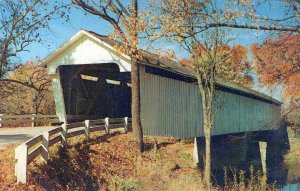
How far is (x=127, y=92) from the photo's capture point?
32000 mm

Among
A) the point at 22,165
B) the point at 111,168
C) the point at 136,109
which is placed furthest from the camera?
the point at 136,109

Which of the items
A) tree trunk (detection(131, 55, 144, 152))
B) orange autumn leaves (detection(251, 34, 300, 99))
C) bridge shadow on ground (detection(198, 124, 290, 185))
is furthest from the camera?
bridge shadow on ground (detection(198, 124, 290, 185))

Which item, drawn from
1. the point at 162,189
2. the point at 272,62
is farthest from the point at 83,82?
the point at 272,62

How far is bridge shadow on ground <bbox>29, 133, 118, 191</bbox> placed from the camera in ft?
35.1

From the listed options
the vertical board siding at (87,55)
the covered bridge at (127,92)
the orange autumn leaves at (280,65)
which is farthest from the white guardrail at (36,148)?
the orange autumn leaves at (280,65)

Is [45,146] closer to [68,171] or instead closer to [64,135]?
[68,171]

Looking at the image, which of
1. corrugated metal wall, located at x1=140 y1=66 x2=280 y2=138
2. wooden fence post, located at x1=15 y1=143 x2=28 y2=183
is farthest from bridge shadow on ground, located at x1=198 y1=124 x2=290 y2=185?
wooden fence post, located at x1=15 y1=143 x2=28 y2=183

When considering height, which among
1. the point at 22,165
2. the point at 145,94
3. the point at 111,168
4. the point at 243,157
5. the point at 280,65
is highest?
the point at 280,65

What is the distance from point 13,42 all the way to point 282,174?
21913 mm

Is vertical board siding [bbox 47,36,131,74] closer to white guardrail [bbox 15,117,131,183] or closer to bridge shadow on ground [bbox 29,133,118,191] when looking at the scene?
white guardrail [bbox 15,117,131,183]

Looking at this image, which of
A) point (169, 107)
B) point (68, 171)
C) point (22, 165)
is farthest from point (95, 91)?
point (22, 165)

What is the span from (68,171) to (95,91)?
16223mm

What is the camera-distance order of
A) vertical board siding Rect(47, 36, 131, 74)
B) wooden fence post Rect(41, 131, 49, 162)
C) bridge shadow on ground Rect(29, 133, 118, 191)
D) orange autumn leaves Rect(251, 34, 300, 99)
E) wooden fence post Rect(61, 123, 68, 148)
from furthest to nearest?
vertical board siding Rect(47, 36, 131, 74)
wooden fence post Rect(61, 123, 68, 148)
wooden fence post Rect(41, 131, 49, 162)
orange autumn leaves Rect(251, 34, 300, 99)
bridge shadow on ground Rect(29, 133, 118, 191)

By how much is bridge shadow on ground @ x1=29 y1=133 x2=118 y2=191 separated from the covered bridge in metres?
6.94
